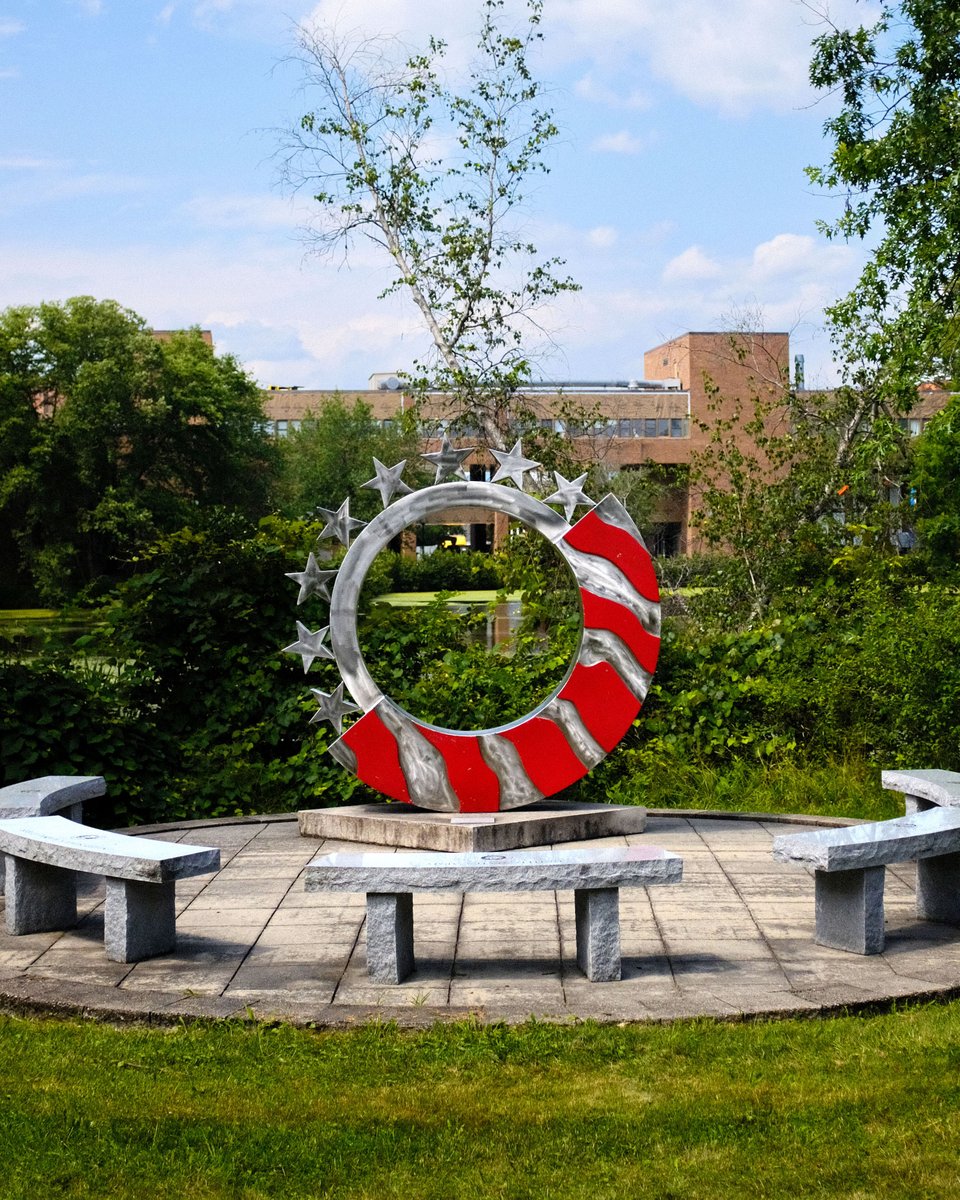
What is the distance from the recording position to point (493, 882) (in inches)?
203

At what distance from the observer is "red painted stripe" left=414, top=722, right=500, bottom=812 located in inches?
292

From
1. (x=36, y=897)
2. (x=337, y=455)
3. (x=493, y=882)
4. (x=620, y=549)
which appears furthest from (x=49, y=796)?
(x=337, y=455)

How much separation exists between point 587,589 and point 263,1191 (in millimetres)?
4635

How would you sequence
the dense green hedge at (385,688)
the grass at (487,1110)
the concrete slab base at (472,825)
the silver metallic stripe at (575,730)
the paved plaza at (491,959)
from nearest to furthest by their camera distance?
the grass at (487,1110) → the paved plaza at (491,959) → the concrete slab base at (472,825) → the silver metallic stripe at (575,730) → the dense green hedge at (385,688)

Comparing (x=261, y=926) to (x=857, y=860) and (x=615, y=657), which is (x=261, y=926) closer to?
(x=857, y=860)

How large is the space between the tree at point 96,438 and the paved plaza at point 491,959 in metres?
34.0

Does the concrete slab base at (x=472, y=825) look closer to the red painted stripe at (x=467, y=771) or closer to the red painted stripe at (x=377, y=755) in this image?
the red painted stripe at (x=467, y=771)

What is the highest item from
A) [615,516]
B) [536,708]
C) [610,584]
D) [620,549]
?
[615,516]

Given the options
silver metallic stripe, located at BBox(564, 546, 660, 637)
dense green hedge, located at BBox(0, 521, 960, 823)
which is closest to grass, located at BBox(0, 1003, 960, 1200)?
silver metallic stripe, located at BBox(564, 546, 660, 637)

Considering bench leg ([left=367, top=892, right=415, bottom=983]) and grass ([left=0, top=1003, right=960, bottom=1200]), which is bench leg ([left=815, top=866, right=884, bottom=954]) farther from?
bench leg ([left=367, top=892, right=415, bottom=983])

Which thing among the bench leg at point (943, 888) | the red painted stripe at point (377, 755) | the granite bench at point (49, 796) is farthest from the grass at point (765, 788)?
the granite bench at point (49, 796)

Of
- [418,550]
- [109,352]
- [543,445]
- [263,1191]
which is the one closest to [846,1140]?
[263,1191]

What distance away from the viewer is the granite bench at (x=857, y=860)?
530 cm

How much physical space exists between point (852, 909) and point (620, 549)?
283 cm
